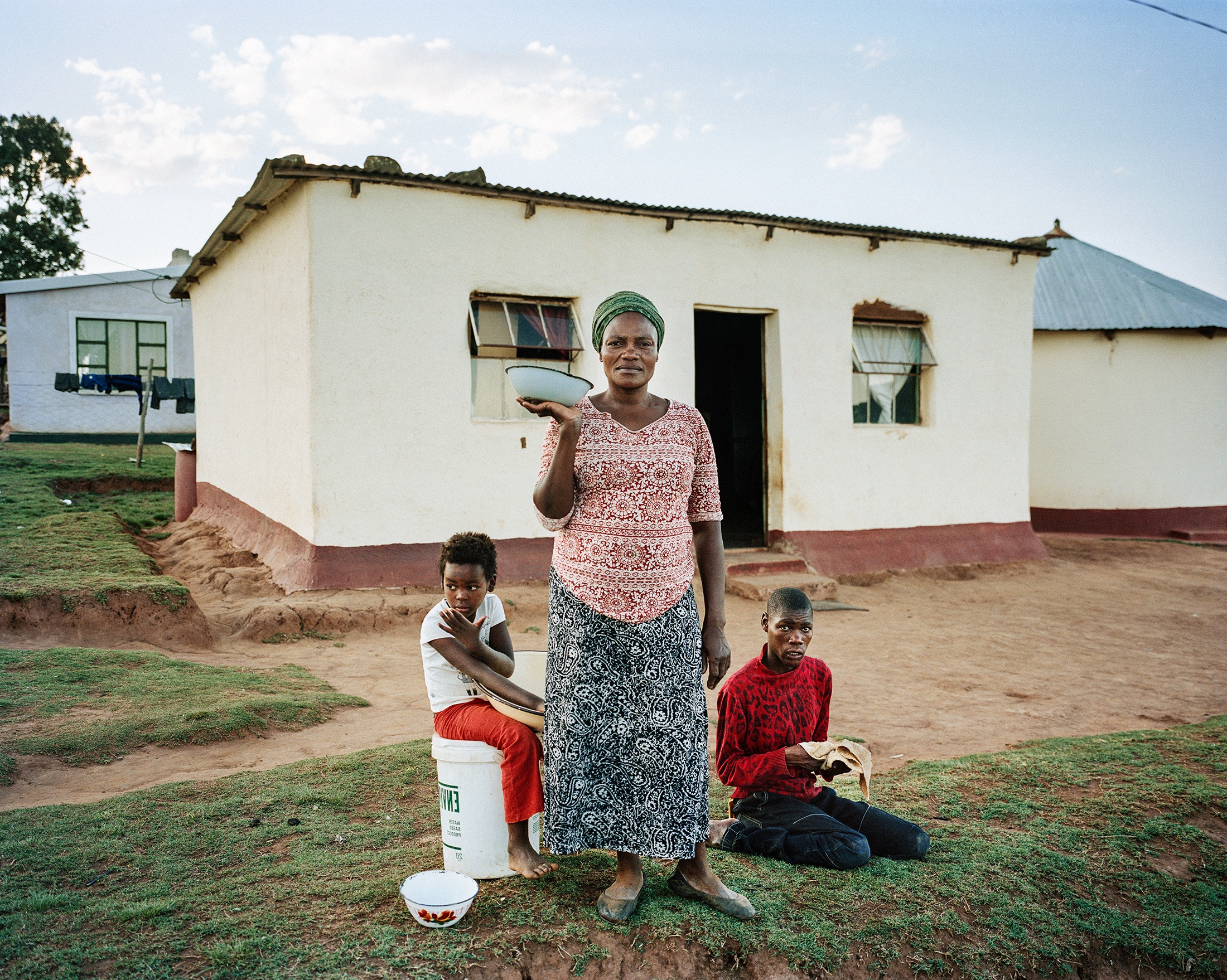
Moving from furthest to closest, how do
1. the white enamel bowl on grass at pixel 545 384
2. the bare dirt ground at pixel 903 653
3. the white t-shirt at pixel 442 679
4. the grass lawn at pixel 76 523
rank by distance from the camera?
the grass lawn at pixel 76 523 → the bare dirt ground at pixel 903 653 → the white t-shirt at pixel 442 679 → the white enamel bowl on grass at pixel 545 384

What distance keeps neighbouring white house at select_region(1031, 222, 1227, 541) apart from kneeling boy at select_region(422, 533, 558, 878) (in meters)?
13.0

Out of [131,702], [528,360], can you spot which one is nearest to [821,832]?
[131,702]

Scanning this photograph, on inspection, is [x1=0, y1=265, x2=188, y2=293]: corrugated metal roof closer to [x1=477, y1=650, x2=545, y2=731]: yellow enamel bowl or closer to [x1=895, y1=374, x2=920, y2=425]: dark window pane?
[x1=895, y1=374, x2=920, y2=425]: dark window pane

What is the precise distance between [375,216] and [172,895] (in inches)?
243

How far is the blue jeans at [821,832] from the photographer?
2.90 metres

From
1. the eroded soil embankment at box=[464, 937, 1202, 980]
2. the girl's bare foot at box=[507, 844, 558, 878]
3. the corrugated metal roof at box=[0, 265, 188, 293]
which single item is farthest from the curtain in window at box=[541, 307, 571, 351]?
the corrugated metal roof at box=[0, 265, 188, 293]

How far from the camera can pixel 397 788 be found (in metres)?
3.69

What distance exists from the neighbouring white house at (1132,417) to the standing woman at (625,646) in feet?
42.8

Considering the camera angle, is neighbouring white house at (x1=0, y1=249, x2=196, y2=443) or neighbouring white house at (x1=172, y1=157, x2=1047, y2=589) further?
neighbouring white house at (x1=0, y1=249, x2=196, y2=443)

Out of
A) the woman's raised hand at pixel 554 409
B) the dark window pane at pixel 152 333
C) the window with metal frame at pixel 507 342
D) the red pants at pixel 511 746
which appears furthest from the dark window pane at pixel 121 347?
the woman's raised hand at pixel 554 409

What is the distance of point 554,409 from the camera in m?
2.33

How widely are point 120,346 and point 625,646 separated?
20.7 m

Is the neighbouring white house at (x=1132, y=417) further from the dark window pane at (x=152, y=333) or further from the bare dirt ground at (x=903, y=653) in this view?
the dark window pane at (x=152, y=333)

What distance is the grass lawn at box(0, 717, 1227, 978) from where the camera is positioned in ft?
7.75
